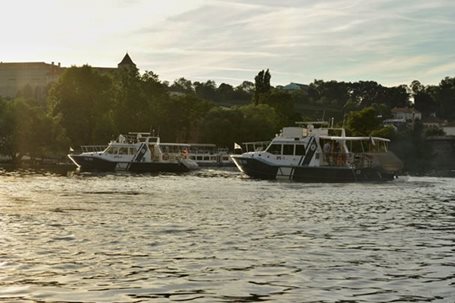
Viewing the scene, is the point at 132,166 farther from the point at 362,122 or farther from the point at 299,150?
the point at 362,122

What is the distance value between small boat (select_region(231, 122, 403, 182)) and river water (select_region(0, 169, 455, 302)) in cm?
3342

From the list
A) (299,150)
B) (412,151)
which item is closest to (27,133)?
(299,150)

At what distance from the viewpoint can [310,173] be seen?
3110 inches

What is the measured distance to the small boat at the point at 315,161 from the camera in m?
78.8

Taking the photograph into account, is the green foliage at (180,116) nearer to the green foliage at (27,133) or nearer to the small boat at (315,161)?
the green foliage at (27,133)

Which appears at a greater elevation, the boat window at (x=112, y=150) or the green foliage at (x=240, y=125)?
the green foliage at (x=240, y=125)

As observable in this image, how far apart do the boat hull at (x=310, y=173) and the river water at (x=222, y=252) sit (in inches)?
1290

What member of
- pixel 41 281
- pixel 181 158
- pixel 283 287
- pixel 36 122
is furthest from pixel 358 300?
pixel 36 122

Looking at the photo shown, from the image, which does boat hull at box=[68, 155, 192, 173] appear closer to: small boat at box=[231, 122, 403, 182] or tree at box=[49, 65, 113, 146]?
small boat at box=[231, 122, 403, 182]

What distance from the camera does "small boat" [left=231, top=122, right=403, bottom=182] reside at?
258 feet

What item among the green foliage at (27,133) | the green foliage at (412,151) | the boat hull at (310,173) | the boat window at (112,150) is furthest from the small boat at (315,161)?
the green foliage at (412,151)

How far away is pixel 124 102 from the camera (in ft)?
493

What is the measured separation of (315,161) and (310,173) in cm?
193

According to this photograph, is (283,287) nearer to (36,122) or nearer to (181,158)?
(181,158)
